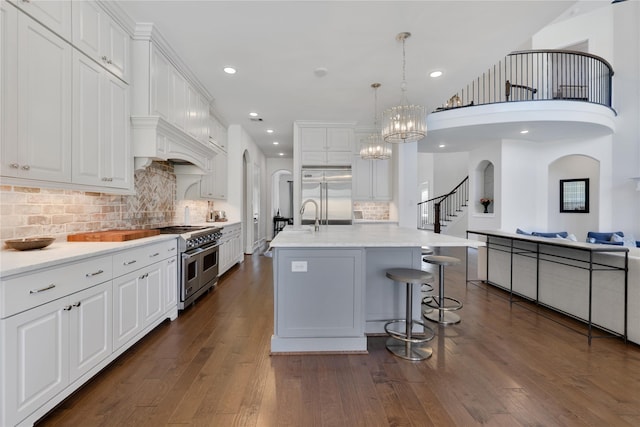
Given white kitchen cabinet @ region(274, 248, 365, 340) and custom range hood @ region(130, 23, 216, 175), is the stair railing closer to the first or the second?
white kitchen cabinet @ region(274, 248, 365, 340)

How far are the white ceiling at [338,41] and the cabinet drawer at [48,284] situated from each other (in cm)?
231

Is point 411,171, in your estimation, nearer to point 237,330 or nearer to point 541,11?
point 541,11

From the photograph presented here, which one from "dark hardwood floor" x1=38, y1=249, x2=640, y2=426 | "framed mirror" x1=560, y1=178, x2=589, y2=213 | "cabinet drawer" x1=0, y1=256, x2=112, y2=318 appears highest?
"framed mirror" x1=560, y1=178, x2=589, y2=213

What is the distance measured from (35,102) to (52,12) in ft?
2.26

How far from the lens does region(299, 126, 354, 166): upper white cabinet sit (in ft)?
18.4

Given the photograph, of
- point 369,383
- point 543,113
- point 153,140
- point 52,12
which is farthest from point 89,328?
point 543,113

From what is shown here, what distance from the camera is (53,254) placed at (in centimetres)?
171

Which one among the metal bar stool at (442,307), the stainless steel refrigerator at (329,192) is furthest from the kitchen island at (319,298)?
the stainless steel refrigerator at (329,192)

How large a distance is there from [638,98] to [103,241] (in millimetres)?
9791

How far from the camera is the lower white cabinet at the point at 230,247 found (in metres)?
4.67

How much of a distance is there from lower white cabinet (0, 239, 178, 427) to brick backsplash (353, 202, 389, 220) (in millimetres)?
4529

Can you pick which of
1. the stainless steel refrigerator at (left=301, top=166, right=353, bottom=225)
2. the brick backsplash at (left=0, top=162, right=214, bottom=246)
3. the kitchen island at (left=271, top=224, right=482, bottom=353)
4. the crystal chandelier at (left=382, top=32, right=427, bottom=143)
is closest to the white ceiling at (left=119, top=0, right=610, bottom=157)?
the crystal chandelier at (left=382, top=32, right=427, bottom=143)

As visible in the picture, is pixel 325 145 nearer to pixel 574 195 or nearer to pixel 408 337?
pixel 408 337

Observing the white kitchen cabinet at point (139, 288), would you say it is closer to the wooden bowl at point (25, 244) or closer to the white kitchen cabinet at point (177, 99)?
the wooden bowl at point (25, 244)
